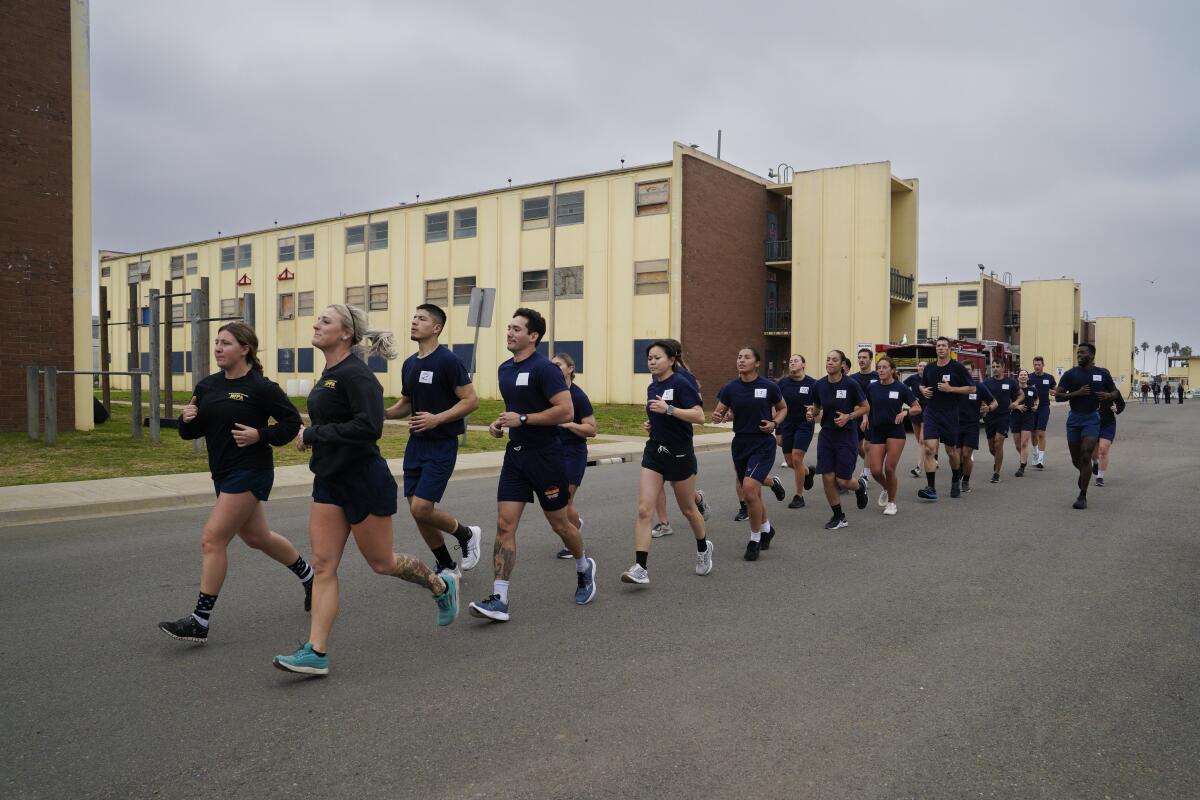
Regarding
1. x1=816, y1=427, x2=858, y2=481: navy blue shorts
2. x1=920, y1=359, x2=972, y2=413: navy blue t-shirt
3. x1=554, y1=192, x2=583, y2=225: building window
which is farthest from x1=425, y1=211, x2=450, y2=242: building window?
x1=816, y1=427, x2=858, y2=481: navy blue shorts

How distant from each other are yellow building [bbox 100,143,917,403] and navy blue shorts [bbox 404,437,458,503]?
27.6 metres

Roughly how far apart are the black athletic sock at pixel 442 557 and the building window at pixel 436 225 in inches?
1358

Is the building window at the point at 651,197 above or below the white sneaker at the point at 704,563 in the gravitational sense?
above

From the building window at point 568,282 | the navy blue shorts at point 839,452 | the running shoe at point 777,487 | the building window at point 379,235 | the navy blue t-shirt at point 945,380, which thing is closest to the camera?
the navy blue shorts at point 839,452

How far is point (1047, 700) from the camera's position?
4359mm

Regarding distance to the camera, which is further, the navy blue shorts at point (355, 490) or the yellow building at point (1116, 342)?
the yellow building at point (1116, 342)

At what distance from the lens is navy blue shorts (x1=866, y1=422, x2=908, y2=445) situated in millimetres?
10422

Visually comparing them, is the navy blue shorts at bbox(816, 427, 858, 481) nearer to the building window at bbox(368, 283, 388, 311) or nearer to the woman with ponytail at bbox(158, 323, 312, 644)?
the woman with ponytail at bbox(158, 323, 312, 644)

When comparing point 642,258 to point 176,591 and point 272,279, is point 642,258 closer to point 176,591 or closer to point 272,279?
point 272,279

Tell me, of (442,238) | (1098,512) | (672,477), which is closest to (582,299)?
(442,238)

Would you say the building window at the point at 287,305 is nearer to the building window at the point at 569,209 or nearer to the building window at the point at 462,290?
the building window at the point at 462,290

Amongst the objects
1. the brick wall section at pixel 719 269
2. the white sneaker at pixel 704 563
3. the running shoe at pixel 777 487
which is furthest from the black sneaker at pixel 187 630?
the brick wall section at pixel 719 269

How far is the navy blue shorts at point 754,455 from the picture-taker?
7848mm

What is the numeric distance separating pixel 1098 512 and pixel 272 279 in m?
43.7
